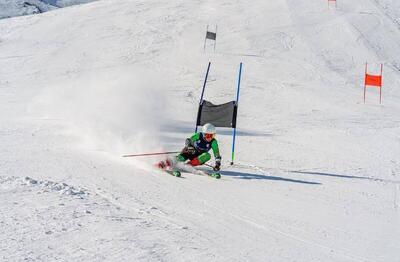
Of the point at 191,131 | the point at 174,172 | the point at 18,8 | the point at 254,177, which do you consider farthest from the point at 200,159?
the point at 18,8

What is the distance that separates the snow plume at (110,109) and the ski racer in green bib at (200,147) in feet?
4.31

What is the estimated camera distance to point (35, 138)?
432 inches

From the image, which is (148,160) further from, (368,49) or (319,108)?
(368,49)

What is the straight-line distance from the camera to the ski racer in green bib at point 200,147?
30.5ft

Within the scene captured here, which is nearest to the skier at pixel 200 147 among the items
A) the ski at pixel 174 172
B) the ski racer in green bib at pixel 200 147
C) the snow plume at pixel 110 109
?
the ski racer in green bib at pixel 200 147

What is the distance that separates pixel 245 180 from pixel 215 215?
104 inches

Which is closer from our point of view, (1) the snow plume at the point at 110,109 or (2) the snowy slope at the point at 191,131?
(2) the snowy slope at the point at 191,131

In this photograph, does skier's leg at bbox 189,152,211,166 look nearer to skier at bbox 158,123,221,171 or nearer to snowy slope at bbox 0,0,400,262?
skier at bbox 158,123,221,171

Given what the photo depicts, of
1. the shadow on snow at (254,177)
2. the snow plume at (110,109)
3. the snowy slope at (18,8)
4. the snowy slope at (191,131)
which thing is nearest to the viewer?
the snowy slope at (191,131)

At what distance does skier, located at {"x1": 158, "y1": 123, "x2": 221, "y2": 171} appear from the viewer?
30.5 feet

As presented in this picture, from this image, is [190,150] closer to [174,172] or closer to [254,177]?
[174,172]

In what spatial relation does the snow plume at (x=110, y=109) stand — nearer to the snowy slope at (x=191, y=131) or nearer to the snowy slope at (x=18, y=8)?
the snowy slope at (x=191, y=131)

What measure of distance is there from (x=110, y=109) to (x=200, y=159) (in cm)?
452

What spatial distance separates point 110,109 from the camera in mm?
13078
